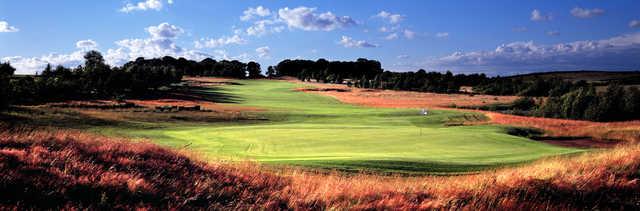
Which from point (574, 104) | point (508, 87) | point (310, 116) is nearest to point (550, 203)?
point (310, 116)

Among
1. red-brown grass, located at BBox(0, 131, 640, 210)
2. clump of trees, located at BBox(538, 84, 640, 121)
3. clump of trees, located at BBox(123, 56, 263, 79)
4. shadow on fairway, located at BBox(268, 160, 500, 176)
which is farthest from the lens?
clump of trees, located at BBox(123, 56, 263, 79)

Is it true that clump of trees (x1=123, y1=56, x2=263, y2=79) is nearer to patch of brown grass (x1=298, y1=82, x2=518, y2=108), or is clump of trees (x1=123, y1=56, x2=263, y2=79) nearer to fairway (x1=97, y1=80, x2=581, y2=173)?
patch of brown grass (x1=298, y1=82, x2=518, y2=108)

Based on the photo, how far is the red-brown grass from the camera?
8156 mm

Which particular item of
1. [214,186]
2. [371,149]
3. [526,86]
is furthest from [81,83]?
[526,86]

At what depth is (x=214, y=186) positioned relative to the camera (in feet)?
33.1

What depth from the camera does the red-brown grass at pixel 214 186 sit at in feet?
26.8

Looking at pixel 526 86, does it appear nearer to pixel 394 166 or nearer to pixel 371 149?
pixel 371 149

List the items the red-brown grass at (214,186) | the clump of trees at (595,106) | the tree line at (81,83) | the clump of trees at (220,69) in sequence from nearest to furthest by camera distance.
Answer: the red-brown grass at (214,186)
the tree line at (81,83)
the clump of trees at (595,106)
the clump of trees at (220,69)

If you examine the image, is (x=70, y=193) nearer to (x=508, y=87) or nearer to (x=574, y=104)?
(x=574, y=104)

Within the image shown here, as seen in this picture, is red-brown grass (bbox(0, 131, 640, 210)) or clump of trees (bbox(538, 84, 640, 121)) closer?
red-brown grass (bbox(0, 131, 640, 210))

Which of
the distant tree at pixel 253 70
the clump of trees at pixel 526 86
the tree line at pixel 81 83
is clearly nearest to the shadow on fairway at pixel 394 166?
the tree line at pixel 81 83

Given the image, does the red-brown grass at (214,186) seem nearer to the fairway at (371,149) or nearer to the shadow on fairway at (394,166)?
the shadow on fairway at (394,166)

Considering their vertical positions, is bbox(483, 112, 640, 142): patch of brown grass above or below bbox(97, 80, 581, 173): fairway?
below

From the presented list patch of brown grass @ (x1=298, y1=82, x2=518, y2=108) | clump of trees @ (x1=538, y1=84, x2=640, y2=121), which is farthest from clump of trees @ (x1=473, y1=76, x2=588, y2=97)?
clump of trees @ (x1=538, y1=84, x2=640, y2=121)
